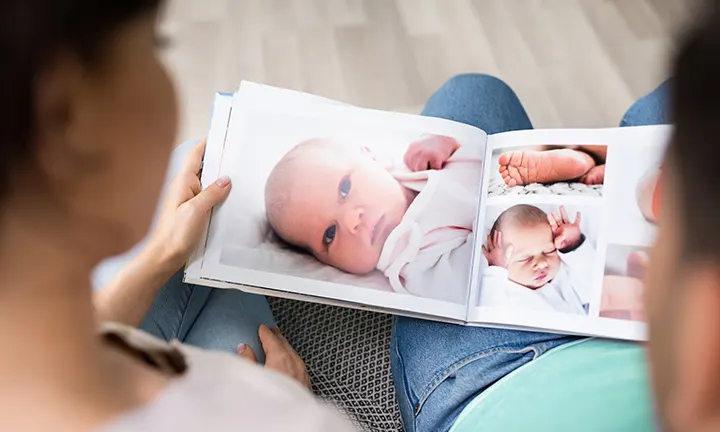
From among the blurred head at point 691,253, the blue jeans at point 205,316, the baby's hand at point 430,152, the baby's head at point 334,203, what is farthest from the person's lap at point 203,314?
the blurred head at point 691,253

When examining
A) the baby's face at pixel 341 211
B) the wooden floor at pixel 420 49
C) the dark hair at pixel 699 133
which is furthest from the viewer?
the wooden floor at pixel 420 49

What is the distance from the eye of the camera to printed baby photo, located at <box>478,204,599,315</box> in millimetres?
716

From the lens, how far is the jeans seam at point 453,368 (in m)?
0.71

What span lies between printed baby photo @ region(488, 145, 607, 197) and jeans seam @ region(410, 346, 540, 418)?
16 cm

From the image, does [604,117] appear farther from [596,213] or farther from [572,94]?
[596,213]

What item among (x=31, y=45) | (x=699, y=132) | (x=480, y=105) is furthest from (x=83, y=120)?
(x=480, y=105)

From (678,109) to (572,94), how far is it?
1.08 m

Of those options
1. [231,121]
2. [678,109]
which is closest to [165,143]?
[678,109]

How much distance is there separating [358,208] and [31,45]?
1.59 feet

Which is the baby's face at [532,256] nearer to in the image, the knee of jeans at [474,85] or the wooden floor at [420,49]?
the knee of jeans at [474,85]

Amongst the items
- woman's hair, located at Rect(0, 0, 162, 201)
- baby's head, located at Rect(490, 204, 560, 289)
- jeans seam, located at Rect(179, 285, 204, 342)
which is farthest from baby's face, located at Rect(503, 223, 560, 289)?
woman's hair, located at Rect(0, 0, 162, 201)

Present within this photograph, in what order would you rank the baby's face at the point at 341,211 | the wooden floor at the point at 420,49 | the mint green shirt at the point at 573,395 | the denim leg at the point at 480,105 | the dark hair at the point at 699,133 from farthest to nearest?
1. the wooden floor at the point at 420,49
2. the denim leg at the point at 480,105
3. the baby's face at the point at 341,211
4. the mint green shirt at the point at 573,395
5. the dark hair at the point at 699,133

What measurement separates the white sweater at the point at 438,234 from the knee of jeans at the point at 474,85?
170 mm

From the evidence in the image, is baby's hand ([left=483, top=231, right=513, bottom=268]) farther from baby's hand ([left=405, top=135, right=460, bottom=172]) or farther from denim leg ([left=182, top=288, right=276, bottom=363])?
denim leg ([left=182, top=288, right=276, bottom=363])
